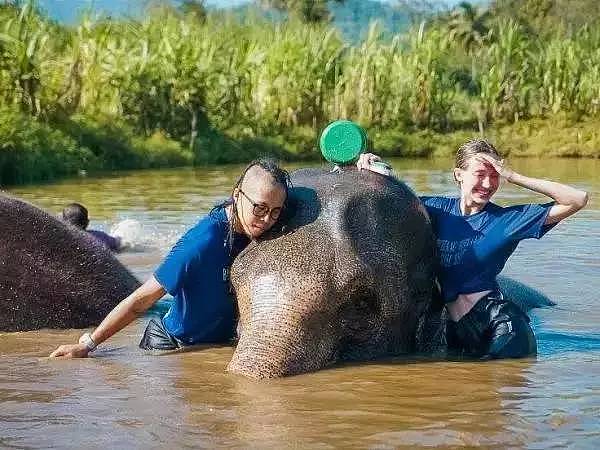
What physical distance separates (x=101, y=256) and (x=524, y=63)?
28.6m

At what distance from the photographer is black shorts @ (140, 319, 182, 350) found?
6.18 meters

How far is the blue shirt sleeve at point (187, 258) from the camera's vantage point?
5496 millimetres

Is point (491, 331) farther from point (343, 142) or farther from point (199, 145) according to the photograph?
point (199, 145)

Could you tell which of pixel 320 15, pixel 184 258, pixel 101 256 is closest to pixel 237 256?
pixel 184 258

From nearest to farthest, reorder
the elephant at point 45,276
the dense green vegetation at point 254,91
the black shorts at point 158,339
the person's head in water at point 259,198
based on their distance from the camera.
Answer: the person's head in water at point 259,198, the black shorts at point 158,339, the elephant at point 45,276, the dense green vegetation at point 254,91

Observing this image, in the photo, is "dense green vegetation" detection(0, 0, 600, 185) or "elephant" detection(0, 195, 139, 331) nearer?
"elephant" detection(0, 195, 139, 331)

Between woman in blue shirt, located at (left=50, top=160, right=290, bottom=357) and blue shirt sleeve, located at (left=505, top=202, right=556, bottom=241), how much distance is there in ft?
3.99

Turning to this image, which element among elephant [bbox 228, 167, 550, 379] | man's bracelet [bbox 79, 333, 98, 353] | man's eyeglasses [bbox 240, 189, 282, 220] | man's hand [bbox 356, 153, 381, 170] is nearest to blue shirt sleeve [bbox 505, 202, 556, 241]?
elephant [bbox 228, 167, 550, 379]

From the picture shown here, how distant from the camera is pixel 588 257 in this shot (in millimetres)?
11055

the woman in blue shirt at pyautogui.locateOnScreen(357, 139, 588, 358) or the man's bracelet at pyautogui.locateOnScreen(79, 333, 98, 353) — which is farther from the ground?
the woman in blue shirt at pyautogui.locateOnScreen(357, 139, 588, 358)

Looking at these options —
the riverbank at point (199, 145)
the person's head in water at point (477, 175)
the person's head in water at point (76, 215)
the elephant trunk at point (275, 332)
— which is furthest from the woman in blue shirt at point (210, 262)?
the riverbank at point (199, 145)

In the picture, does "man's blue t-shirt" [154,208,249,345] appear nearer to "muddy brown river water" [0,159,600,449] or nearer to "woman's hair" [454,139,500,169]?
"muddy brown river water" [0,159,600,449]

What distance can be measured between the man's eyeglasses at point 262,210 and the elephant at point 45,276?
6.63ft

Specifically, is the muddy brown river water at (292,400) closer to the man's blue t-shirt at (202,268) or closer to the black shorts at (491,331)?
the black shorts at (491,331)
